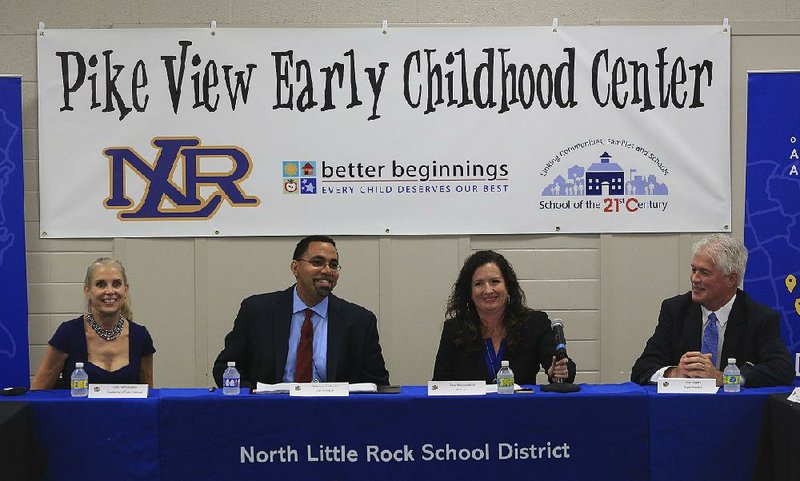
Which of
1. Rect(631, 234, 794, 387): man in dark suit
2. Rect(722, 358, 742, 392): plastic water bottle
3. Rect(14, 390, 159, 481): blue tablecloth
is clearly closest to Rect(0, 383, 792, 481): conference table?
Rect(14, 390, 159, 481): blue tablecloth

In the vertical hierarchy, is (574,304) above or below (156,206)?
below

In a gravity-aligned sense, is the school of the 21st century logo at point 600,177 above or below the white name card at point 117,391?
above

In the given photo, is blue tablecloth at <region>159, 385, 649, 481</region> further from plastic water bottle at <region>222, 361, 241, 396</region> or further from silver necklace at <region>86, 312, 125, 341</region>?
silver necklace at <region>86, 312, 125, 341</region>

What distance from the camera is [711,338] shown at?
3.78 metres

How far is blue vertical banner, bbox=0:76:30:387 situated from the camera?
4.89 metres

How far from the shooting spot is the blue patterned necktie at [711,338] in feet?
12.4

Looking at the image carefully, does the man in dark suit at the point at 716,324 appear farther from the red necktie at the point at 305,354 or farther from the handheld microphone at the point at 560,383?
the red necktie at the point at 305,354

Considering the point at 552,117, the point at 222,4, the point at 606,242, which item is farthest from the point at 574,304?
the point at 222,4

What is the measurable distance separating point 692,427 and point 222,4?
311 centimetres

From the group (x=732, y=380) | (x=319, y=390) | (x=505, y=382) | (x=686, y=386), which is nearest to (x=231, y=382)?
(x=319, y=390)

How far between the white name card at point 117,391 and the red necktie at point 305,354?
0.80m

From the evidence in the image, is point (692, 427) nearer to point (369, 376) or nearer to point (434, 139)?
point (369, 376)

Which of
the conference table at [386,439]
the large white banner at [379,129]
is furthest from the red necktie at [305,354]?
the large white banner at [379,129]

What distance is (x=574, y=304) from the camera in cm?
504
